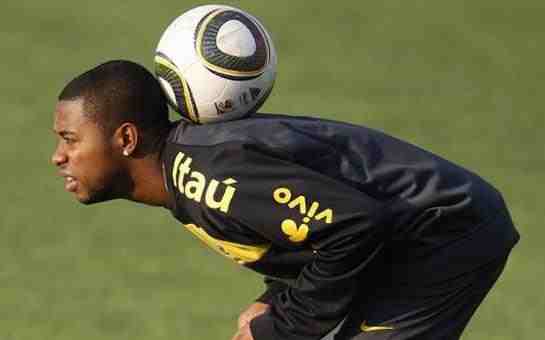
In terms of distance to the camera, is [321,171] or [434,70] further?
[434,70]

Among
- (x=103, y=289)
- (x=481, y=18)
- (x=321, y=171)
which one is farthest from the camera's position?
(x=481, y=18)

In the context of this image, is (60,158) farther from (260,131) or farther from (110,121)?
(260,131)

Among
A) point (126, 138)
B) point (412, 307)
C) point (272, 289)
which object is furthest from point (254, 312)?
point (126, 138)

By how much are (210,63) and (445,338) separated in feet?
4.57

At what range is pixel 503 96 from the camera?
39.1 feet

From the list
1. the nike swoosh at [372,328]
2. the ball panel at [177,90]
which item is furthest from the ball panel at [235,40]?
the nike swoosh at [372,328]

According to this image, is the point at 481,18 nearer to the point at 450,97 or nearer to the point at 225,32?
the point at 450,97

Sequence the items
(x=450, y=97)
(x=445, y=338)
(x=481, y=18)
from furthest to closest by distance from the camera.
Answer: 1. (x=481, y=18)
2. (x=450, y=97)
3. (x=445, y=338)

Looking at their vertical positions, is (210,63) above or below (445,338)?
above

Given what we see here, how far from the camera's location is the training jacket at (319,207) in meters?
5.28

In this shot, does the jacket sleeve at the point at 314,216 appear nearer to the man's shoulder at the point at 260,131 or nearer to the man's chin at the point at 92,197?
the man's shoulder at the point at 260,131

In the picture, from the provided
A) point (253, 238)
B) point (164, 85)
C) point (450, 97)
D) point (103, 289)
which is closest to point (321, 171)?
point (253, 238)

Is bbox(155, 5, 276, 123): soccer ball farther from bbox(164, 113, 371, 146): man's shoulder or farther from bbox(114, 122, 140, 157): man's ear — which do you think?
bbox(114, 122, 140, 157): man's ear

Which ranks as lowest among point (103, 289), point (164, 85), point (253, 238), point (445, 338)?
point (103, 289)
